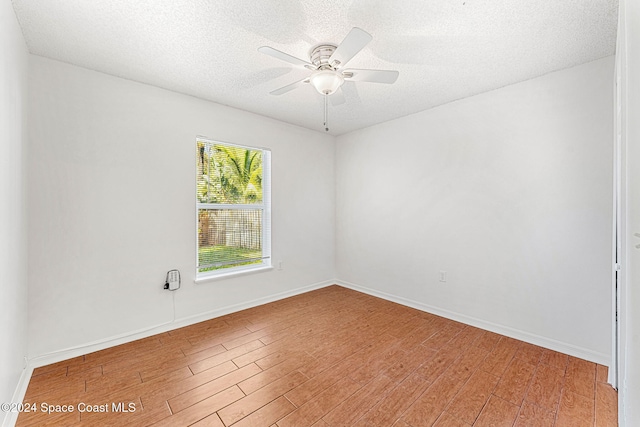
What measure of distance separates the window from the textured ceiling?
0.85 m

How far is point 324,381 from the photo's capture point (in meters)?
1.93

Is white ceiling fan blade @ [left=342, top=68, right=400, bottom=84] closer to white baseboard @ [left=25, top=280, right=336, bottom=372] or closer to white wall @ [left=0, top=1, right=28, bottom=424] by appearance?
white wall @ [left=0, top=1, right=28, bottom=424]

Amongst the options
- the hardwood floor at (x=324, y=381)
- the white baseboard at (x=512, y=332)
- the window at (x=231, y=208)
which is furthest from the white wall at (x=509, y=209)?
the window at (x=231, y=208)

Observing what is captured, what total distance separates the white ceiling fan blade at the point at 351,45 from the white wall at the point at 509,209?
189cm

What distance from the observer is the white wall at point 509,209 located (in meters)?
2.18

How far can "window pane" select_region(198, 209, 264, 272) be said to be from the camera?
3.08m

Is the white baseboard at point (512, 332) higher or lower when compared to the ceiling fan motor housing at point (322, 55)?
lower

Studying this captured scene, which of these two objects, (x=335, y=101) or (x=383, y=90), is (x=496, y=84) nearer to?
(x=383, y=90)

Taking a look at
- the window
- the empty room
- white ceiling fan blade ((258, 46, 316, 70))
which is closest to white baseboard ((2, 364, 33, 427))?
the empty room

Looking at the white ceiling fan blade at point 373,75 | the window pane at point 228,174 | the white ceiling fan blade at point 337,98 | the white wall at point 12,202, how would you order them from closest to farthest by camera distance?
the white wall at point 12,202, the white ceiling fan blade at point 373,75, the white ceiling fan blade at point 337,98, the window pane at point 228,174

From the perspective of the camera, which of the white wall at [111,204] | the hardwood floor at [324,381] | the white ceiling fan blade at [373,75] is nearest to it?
the hardwood floor at [324,381]

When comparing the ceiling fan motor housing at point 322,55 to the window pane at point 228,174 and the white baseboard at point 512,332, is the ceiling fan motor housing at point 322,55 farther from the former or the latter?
the white baseboard at point 512,332

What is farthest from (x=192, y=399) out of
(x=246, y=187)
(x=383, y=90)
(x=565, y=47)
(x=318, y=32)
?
(x=565, y=47)

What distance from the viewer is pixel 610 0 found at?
5.07ft
